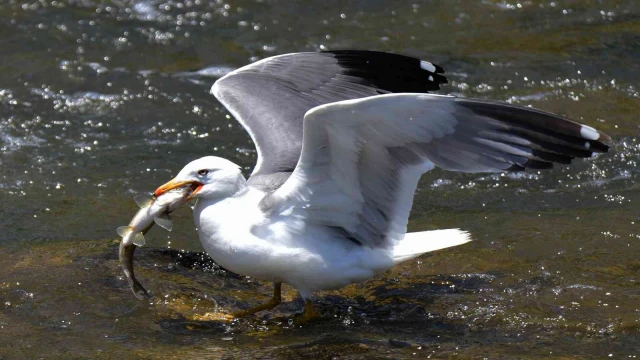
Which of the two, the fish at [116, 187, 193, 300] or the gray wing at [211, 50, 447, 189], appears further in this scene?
the gray wing at [211, 50, 447, 189]

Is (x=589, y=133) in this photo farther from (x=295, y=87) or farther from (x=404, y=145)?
(x=295, y=87)

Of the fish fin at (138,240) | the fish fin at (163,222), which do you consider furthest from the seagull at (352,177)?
the fish fin at (138,240)

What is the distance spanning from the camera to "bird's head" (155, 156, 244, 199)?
521 cm

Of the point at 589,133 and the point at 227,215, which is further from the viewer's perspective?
the point at 227,215

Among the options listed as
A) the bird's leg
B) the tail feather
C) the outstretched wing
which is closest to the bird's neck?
the outstretched wing

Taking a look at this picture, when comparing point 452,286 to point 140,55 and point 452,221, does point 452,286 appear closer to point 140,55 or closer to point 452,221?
point 452,221

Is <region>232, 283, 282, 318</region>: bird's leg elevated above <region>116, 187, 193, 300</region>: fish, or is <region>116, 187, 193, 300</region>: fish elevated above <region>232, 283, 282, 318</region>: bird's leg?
<region>116, 187, 193, 300</region>: fish

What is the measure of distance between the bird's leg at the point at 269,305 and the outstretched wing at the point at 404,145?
18.2 inches

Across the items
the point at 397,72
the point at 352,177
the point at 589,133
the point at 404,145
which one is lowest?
the point at 352,177

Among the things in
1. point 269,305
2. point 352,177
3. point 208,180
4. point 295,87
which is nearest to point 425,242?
point 352,177

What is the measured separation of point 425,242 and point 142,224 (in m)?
1.52

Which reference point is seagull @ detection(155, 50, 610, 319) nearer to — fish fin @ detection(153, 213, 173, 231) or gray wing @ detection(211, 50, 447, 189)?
gray wing @ detection(211, 50, 447, 189)

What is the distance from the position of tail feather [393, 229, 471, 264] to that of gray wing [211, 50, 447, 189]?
886 mm

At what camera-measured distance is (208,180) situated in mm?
5230
